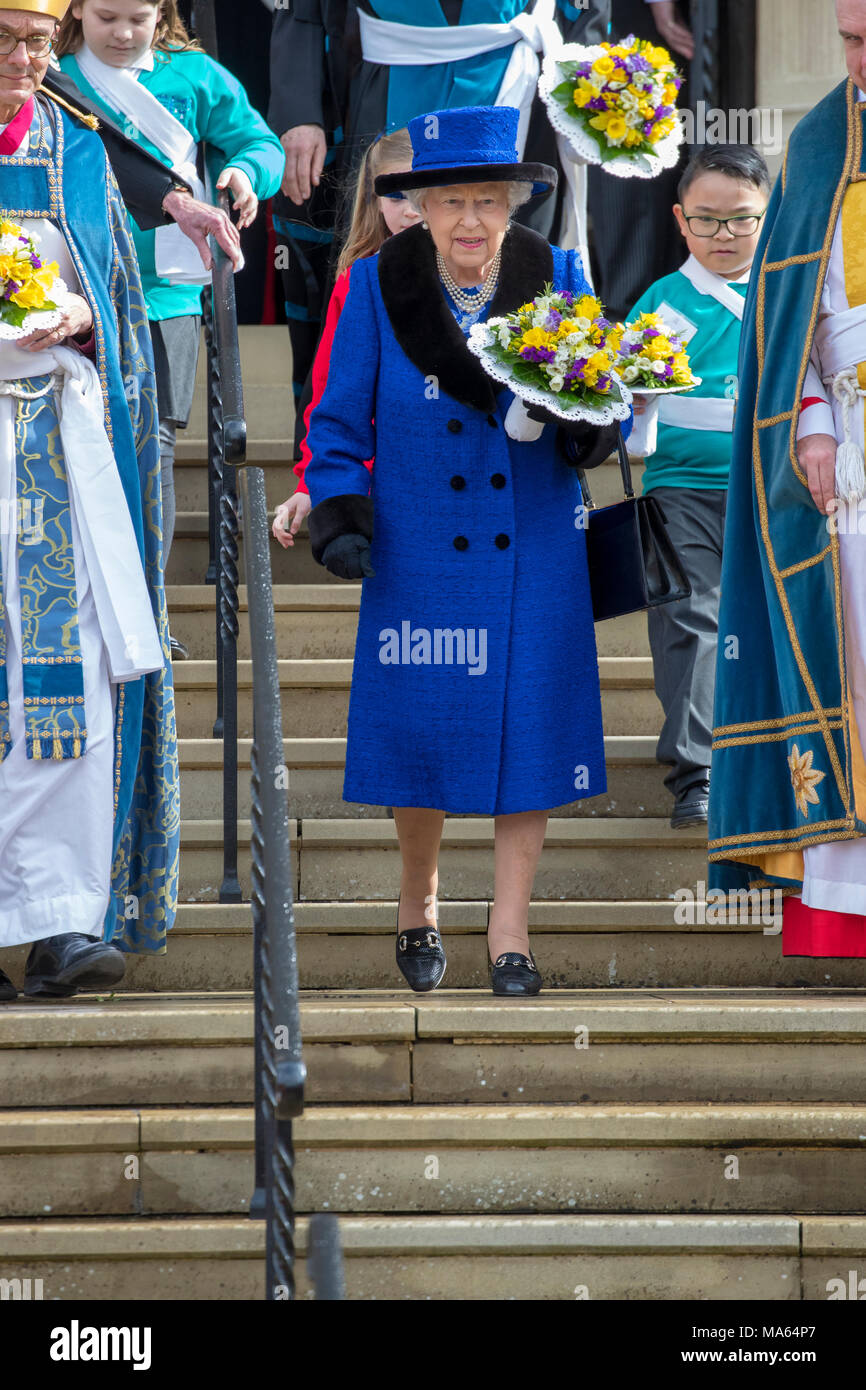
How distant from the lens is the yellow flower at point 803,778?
4066 mm

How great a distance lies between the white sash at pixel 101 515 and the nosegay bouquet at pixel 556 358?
2.80 feet

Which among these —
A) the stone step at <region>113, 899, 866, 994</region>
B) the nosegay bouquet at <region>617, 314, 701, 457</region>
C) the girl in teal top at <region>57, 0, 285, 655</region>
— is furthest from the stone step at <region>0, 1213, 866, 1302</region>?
the girl in teal top at <region>57, 0, 285, 655</region>

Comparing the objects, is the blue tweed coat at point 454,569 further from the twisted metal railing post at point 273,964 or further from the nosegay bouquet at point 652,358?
the twisted metal railing post at point 273,964

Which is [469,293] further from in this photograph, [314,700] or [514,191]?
[314,700]

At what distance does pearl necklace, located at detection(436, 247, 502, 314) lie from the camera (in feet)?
14.0

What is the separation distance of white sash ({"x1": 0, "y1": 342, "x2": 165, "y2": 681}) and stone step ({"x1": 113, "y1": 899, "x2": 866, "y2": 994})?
67 cm

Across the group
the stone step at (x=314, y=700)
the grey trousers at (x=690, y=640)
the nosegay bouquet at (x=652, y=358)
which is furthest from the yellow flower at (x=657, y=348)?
the stone step at (x=314, y=700)

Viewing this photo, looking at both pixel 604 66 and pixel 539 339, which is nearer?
pixel 539 339

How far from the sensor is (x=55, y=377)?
14.1 feet

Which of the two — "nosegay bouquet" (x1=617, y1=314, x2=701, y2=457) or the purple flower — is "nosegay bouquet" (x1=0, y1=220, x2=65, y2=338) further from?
"nosegay bouquet" (x1=617, y1=314, x2=701, y2=457)

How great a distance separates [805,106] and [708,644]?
3282 mm

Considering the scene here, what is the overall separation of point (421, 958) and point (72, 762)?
84cm

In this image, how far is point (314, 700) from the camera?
5418 millimetres

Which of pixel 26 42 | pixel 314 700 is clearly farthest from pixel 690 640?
pixel 26 42
